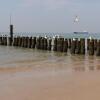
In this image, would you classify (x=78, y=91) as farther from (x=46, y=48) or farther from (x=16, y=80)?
(x=46, y=48)

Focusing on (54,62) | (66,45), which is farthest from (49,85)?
(66,45)

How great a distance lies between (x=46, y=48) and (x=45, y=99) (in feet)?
68.7

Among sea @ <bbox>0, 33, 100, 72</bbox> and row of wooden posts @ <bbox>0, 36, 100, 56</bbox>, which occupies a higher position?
row of wooden posts @ <bbox>0, 36, 100, 56</bbox>

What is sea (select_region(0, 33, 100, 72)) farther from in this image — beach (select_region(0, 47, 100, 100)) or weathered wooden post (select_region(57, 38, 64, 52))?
beach (select_region(0, 47, 100, 100))

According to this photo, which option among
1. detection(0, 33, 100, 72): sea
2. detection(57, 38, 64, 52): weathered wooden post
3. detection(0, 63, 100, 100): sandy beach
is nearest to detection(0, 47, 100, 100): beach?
detection(0, 63, 100, 100): sandy beach

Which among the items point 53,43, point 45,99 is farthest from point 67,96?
point 53,43

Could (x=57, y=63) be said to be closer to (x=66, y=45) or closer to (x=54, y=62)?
(x=54, y=62)

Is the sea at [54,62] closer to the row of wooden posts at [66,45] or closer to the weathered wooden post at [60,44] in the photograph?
the row of wooden posts at [66,45]

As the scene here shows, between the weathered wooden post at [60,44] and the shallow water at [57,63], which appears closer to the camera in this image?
the shallow water at [57,63]

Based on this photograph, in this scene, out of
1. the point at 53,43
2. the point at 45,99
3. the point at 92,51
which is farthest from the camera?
the point at 53,43

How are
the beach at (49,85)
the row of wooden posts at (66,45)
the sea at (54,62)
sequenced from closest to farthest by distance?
the beach at (49,85) → the sea at (54,62) → the row of wooden posts at (66,45)

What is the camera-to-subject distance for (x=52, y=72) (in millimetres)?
13859

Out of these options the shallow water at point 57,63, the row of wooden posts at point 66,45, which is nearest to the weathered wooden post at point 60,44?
the row of wooden posts at point 66,45

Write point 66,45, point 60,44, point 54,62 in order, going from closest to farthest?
point 54,62
point 66,45
point 60,44
